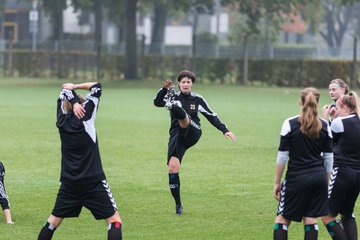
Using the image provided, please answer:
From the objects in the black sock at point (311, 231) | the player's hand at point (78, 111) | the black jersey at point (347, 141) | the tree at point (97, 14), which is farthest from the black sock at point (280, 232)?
the tree at point (97, 14)

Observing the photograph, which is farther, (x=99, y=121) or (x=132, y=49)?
(x=132, y=49)

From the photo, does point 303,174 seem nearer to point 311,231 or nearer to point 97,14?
point 311,231

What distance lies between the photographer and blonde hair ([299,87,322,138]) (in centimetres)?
988

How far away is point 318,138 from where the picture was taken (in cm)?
1011

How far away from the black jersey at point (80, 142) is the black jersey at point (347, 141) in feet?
8.19

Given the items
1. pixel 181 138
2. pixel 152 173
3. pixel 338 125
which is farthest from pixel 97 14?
pixel 338 125

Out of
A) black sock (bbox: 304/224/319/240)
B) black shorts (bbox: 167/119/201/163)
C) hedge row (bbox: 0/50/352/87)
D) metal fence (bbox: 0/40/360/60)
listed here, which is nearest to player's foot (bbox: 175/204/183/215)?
black shorts (bbox: 167/119/201/163)

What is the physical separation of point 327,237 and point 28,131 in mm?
15049

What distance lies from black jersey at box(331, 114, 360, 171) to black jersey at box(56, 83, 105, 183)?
8.19 ft

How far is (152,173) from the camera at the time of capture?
18.7 metres

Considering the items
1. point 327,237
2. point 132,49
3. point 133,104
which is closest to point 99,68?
point 132,49

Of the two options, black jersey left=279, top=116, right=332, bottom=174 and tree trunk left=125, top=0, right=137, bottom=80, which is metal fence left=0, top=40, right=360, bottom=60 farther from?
black jersey left=279, top=116, right=332, bottom=174

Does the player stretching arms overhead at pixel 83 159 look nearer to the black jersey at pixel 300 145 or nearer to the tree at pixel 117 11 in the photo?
the black jersey at pixel 300 145

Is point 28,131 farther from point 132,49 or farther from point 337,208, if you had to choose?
point 132,49
